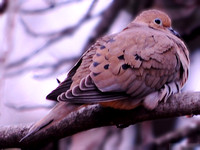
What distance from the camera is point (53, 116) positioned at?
8.32 ft

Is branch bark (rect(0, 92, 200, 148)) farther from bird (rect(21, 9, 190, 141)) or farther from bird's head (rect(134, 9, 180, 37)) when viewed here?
bird's head (rect(134, 9, 180, 37))

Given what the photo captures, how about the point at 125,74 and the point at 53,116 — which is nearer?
the point at 53,116

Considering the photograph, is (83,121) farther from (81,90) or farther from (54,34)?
(54,34)

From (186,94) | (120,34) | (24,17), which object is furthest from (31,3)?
(186,94)

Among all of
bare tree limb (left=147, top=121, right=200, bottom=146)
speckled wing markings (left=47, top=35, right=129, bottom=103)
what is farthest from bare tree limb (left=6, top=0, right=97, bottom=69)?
speckled wing markings (left=47, top=35, right=129, bottom=103)

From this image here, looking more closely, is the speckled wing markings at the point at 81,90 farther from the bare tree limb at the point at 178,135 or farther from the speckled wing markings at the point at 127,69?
the bare tree limb at the point at 178,135

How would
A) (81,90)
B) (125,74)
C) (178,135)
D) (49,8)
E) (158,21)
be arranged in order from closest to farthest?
1. (81,90)
2. (125,74)
3. (158,21)
4. (178,135)
5. (49,8)

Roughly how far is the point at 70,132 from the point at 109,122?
22cm

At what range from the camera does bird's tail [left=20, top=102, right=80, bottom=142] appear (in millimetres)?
2428

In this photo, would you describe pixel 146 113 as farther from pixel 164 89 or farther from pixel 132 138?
pixel 132 138

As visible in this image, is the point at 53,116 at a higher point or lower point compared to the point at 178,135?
lower

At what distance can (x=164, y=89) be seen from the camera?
120 inches

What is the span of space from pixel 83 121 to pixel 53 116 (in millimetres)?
303

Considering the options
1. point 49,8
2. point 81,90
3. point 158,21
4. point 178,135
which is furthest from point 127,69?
point 49,8
